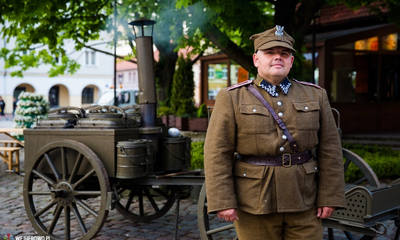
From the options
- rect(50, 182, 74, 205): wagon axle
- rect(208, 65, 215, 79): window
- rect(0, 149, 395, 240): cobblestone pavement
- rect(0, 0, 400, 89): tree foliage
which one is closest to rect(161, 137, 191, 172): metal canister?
rect(0, 149, 395, 240): cobblestone pavement

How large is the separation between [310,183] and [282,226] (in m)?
0.31

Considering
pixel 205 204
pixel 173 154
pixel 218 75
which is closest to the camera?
pixel 205 204

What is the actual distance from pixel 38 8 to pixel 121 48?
1337 cm

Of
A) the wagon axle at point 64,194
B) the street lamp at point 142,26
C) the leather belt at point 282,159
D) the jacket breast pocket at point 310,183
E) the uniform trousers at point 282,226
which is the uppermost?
the street lamp at point 142,26

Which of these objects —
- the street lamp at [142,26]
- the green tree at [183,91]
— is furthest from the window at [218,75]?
the street lamp at [142,26]

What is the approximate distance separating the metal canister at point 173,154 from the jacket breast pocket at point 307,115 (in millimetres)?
2824

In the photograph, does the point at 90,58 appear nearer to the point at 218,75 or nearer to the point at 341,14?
the point at 218,75

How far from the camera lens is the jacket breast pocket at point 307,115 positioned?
2775mm

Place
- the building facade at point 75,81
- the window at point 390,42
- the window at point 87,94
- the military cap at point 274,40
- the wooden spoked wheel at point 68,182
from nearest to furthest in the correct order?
the military cap at point 274,40, the wooden spoked wheel at point 68,182, the window at point 390,42, the building facade at point 75,81, the window at point 87,94

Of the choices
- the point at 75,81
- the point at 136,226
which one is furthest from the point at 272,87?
the point at 75,81

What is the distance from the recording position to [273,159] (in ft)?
9.09

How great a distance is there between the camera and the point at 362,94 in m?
14.9

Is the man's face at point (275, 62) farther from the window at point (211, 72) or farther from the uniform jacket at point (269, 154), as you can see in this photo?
the window at point (211, 72)

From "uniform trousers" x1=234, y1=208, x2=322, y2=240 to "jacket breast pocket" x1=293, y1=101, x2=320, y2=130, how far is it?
1.63 feet
